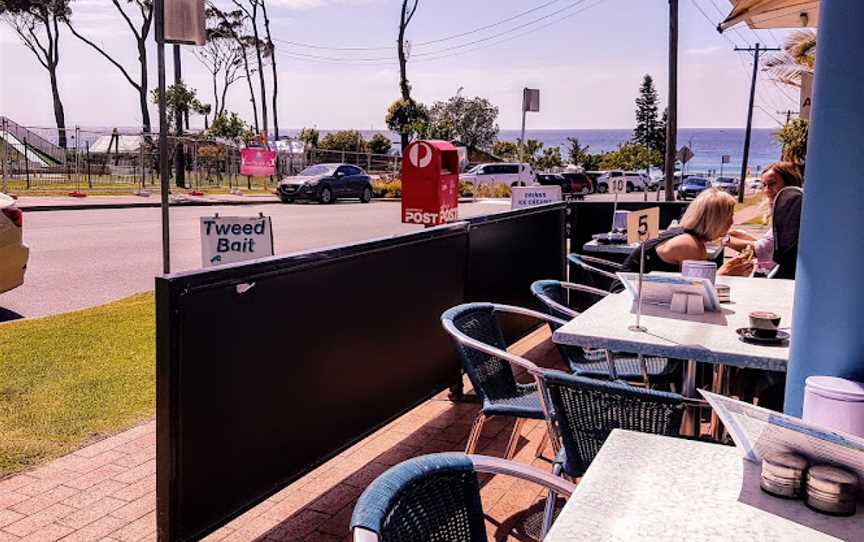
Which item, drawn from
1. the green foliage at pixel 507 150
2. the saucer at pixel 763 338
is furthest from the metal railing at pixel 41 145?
the green foliage at pixel 507 150

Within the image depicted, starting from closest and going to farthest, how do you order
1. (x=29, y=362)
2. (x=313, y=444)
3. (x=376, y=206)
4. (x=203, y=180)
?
(x=313, y=444) < (x=29, y=362) < (x=376, y=206) < (x=203, y=180)

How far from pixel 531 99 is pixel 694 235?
790 centimetres

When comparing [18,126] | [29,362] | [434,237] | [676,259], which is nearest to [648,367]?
[676,259]

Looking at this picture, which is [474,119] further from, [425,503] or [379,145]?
[425,503]

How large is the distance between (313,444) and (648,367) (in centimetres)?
198

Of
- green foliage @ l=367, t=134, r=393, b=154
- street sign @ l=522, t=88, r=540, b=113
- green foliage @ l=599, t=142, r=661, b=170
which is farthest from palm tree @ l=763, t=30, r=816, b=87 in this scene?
green foliage @ l=599, t=142, r=661, b=170

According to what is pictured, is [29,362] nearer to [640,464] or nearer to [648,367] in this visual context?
[648,367]

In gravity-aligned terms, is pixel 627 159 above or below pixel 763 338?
above

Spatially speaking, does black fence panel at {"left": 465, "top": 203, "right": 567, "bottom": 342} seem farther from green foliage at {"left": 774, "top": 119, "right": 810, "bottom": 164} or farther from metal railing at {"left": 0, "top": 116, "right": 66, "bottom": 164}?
metal railing at {"left": 0, "top": 116, "right": 66, "bottom": 164}

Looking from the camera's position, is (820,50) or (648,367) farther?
(648,367)

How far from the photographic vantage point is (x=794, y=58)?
1992cm

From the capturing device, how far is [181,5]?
16.9ft

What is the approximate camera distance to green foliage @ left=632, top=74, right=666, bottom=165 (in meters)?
107

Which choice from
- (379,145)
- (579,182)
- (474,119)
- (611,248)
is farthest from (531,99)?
(474,119)
